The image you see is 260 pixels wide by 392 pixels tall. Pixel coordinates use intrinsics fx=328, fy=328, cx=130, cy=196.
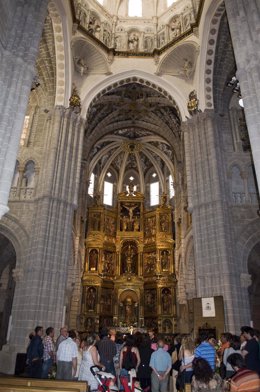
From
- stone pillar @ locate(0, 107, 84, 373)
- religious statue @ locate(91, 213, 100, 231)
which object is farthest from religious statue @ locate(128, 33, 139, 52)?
religious statue @ locate(91, 213, 100, 231)

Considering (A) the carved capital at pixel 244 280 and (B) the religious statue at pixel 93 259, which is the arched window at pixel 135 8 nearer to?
(B) the religious statue at pixel 93 259

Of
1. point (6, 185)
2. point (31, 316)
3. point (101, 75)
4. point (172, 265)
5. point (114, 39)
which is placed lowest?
point (31, 316)

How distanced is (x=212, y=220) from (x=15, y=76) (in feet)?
30.6

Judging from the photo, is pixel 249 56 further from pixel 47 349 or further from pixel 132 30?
pixel 132 30

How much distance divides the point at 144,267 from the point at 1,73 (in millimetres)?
18552

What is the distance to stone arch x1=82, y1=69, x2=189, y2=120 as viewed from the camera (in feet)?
60.3

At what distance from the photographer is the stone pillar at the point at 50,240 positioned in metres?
12.2

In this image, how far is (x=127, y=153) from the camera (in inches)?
1129

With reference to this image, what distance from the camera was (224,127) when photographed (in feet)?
55.3

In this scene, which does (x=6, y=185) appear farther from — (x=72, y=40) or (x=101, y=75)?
(x=101, y=75)

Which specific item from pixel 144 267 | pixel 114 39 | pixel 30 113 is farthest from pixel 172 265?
pixel 114 39

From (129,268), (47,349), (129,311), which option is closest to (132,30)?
(129,268)

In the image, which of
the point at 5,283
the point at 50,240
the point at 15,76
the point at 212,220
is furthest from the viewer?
the point at 5,283

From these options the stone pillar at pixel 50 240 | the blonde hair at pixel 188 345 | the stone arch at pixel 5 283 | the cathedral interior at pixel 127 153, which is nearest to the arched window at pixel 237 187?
the cathedral interior at pixel 127 153
